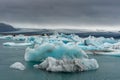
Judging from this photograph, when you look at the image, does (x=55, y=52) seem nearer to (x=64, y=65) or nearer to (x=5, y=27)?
(x=64, y=65)

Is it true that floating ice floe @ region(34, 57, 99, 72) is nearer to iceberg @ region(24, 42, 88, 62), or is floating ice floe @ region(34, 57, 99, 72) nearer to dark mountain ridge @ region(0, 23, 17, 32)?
iceberg @ region(24, 42, 88, 62)

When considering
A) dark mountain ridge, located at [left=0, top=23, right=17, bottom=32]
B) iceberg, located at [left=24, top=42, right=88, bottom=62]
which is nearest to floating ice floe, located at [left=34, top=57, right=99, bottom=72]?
iceberg, located at [left=24, top=42, right=88, bottom=62]

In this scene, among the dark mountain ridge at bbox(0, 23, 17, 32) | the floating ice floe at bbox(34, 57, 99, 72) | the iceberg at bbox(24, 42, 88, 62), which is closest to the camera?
the floating ice floe at bbox(34, 57, 99, 72)

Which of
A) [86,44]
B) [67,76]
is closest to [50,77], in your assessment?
[67,76]

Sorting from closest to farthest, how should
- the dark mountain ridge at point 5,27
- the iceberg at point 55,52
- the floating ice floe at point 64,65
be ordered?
the floating ice floe at point 64,65, the iceberg at point 55,52, the dark mountain ridge at point 5,27

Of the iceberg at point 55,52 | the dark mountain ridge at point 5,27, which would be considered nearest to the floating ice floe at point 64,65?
the iceberg at point 55,52

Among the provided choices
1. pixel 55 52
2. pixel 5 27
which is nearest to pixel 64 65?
pixel 55 52

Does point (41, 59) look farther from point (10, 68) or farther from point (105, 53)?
point (105, 53)

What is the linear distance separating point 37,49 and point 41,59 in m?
0.64

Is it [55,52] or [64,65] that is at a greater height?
[55,52]

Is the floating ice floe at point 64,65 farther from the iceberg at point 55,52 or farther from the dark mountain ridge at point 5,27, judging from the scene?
the dark mountain ridge at point 5,27

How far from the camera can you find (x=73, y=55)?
1409 centimetres

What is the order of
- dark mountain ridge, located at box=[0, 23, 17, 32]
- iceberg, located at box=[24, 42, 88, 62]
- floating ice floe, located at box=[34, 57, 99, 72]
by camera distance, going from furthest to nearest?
dark mountain ridge, located at box=[0, 23, 17, 32], iceberg, located at box=[24, 42, 88, 62], floating ice floe, located at box=[34, 57, 99, 72]

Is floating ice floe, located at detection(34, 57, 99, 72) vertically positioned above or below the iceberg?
below
